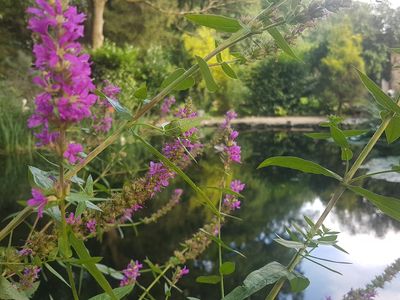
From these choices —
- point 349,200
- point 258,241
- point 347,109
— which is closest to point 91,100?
point 258,241

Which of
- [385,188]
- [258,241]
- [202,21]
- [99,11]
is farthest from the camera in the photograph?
[99,11]

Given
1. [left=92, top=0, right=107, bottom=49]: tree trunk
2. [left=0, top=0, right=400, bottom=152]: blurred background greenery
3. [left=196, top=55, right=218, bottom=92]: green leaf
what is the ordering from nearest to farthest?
[left=196, top=55, right=218, bottom=92]: green leaf < [left=92, top=0, right=107, bottom=49]: tree trunk < [left=0, top=0, right=400, bottom=152]: blurred background greenery

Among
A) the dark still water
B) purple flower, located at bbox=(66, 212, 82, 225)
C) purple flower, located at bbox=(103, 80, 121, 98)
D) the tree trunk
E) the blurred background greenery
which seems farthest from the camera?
the blurred background greenery

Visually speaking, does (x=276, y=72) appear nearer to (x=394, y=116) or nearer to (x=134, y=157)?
(x=134, y=157)

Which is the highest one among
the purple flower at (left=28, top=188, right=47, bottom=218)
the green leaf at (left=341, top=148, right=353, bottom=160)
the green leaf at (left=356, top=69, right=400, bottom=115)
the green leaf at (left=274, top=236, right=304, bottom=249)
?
the green leaf at (left=356, top=69, right=400, bottom=115)

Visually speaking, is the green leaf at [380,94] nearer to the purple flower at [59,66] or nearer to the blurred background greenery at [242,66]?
the purple flower at [59,66]

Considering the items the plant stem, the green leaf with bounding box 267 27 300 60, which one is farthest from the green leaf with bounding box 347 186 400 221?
the green leaf with bounding box 267 27 300 60

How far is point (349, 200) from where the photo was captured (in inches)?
126

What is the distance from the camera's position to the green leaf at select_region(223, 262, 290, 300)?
18.5 inches

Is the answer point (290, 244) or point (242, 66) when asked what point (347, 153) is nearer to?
point (290, 244)

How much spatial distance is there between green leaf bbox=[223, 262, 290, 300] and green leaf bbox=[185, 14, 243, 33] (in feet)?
0.79

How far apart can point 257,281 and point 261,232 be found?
2.10 m

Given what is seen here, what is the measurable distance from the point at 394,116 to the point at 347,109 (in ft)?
32.7

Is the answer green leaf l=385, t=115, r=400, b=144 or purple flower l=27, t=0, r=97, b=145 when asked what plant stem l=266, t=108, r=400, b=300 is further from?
purple flower l=27, t=0, r=97, b=145
